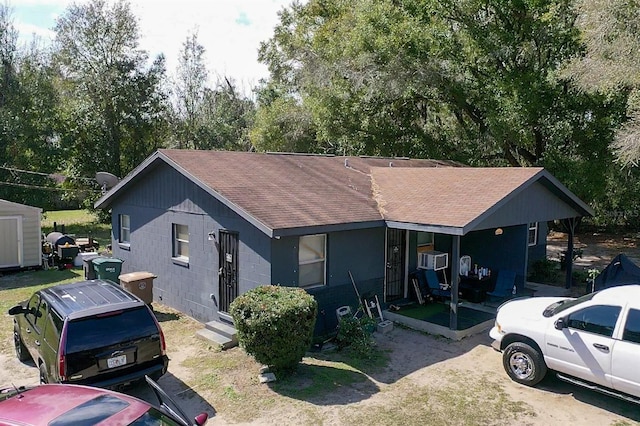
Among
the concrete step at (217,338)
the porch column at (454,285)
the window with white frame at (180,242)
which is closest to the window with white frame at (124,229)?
the window with white frame at (180,242)

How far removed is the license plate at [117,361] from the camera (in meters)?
6.80

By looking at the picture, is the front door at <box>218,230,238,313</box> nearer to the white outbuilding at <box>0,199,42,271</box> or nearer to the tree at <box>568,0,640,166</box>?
the white outbuilding at <box>0,199,42,271</box>

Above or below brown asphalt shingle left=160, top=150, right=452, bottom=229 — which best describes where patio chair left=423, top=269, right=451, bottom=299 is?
below

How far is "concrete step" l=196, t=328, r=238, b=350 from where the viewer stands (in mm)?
9867

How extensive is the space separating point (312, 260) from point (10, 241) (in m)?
12.5

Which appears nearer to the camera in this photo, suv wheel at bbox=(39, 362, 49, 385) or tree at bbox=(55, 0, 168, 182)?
suv wheel at bbox=(39, 362, 49, 385)

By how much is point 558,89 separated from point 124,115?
25.3m

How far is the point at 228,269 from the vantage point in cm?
1089

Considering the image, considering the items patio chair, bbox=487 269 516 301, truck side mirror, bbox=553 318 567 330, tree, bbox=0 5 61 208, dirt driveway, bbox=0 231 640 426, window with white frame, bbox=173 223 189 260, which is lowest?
dirt driveway, bbox=0 231 640 426

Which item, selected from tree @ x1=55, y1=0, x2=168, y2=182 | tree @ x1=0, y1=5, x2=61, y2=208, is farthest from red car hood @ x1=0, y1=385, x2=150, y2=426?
tree @ x1=55, y1=0, x2=168, y2=182

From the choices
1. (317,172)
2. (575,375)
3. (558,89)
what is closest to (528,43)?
(558,89)

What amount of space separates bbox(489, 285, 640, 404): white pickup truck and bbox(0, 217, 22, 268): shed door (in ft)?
53.3

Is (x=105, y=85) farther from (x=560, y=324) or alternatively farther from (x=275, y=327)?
(x=560, y=324)

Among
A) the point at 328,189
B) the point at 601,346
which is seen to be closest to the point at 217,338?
the point at 328,189
